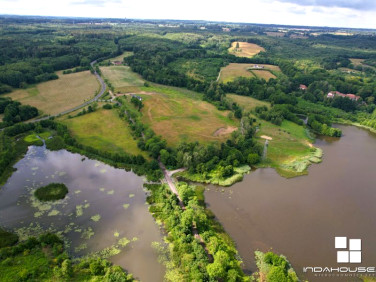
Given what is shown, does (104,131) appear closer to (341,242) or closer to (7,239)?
(7,239)

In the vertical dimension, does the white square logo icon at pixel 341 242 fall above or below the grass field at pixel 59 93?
below

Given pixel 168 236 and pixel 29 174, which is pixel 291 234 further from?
pixel 29 174

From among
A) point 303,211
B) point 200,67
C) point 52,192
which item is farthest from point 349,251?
point 200,67

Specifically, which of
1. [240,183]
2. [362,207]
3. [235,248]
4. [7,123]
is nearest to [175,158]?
[240,183]

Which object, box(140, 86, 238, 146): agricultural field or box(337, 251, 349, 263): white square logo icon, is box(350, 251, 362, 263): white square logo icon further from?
box(140, 86, 238, 146): agricultural field

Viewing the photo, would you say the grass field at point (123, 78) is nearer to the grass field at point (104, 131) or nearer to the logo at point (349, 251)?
the grass field at point (104, 131)

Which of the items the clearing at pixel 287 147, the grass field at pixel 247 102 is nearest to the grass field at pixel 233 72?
the grass field at pixel 247 102
